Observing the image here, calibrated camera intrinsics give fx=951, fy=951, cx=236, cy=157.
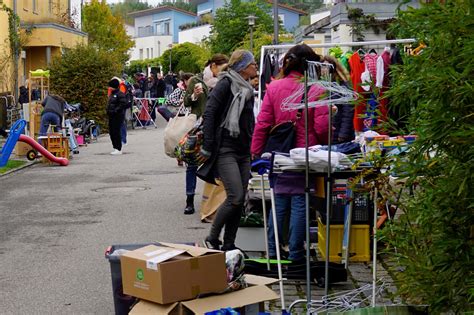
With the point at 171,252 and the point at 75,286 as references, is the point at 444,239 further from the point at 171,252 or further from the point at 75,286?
the point at 75,286

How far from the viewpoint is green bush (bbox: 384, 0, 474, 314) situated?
399 cm

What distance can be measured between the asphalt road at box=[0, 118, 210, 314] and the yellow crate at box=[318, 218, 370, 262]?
2.05 m

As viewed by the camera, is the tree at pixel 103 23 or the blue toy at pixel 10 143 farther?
the tree at pixel 103 23

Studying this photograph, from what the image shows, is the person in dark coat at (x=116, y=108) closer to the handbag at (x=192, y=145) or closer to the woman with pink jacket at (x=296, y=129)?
the handbag at (x=192, y=145)

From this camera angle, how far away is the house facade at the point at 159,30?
402 feet

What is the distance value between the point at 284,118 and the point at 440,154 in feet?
12.7

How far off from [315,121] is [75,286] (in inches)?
99.5

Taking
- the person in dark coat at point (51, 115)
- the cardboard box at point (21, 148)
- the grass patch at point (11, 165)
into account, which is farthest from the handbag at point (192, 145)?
the cardboard box at point (21, 148)

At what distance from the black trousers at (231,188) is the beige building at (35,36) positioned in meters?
23.8

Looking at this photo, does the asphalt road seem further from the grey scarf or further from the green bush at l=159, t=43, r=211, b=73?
the green bush at l=159, t=43, r=211, b=73

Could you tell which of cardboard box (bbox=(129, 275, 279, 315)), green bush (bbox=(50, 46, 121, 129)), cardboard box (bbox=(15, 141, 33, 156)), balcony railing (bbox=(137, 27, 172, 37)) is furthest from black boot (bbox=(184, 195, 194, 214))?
balcony railing (bbox=(137, 27, 172, 37))

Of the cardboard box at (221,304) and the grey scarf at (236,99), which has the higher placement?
the grey scarf at (236,99)

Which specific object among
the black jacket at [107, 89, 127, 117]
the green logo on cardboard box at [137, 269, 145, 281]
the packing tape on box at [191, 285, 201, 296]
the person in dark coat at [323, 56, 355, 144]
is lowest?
the packing tape on box at [191, 285, 201, 296]

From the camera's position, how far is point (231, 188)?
8594 millimetres
